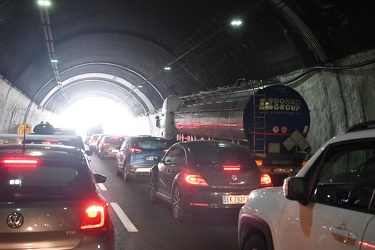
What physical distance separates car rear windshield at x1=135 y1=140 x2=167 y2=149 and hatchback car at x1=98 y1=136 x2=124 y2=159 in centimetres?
1118

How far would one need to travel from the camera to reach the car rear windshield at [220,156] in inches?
341

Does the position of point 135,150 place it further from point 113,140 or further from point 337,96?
point 113,140

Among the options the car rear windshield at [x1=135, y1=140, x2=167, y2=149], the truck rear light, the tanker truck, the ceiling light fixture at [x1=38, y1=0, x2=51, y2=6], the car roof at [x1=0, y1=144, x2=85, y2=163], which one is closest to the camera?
the car roof at [x1=0, y1=144, x2=85, y2=163]

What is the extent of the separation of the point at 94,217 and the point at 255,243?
1.59 meters

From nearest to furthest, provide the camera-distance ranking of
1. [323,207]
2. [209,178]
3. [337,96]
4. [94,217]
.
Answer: [323,207]
[94,217]
[209,178]
[337,96]

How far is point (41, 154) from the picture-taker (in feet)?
14.9

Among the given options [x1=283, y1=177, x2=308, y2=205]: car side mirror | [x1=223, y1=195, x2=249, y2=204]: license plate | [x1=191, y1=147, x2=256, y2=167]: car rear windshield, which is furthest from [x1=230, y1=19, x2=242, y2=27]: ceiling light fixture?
[x1=283, y1=177, x2=308, y2=205]: car side mirror

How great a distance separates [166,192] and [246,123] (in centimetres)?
459

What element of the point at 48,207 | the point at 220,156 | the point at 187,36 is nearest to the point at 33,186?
the point at 48,207

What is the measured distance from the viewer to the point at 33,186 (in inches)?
173

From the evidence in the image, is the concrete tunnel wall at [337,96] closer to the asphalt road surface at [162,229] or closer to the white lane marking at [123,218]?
the asphalt road surface at [162,229]

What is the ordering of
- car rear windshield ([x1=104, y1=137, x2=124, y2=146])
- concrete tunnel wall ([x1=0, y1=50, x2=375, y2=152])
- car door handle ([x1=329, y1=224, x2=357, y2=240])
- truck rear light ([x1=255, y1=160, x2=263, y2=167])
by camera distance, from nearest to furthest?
car door handle ([x1=329, y1=224, x2=357, y2=240]) → concrete tunnel wall ([x1=0, y1=50, x2=375, y2=152]) → truck rear light ([x1=255, y1=160, x2=263, y2=167]) → car rear windshield ([x1=104, y1=137, x2=124, y2=146])

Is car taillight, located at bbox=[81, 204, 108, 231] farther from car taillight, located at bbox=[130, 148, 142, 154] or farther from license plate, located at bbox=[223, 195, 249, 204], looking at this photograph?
car taillight, located at bbox=[130, 148, 142, 154]

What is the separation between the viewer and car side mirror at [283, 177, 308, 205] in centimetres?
341
